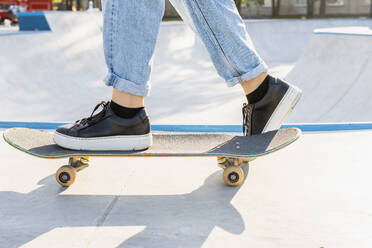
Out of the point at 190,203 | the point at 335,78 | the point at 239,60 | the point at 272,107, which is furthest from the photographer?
the point at 335,78

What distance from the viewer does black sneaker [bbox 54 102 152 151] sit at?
1838 millimetres

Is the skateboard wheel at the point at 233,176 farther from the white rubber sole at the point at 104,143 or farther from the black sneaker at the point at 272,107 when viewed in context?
the white rubber sole at the point at 104,143

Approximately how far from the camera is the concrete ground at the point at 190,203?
4.70 ft

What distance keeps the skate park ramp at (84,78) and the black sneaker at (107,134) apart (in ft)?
10.4

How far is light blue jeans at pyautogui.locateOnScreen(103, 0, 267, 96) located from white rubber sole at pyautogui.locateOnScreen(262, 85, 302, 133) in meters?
0.18

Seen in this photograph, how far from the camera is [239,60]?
6.05ft

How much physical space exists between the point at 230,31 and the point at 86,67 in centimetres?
682

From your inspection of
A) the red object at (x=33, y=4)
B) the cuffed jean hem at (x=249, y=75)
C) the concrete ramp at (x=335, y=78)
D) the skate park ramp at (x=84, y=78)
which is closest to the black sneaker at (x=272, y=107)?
the cuffed jean hem at (x=249, y=75)

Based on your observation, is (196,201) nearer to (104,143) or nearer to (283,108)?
(104,143)

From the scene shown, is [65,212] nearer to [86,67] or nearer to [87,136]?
[87,136]

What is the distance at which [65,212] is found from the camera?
1.65 m

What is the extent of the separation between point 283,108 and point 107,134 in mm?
807

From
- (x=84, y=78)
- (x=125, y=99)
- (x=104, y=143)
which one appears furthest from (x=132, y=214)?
(x=84, y=78)

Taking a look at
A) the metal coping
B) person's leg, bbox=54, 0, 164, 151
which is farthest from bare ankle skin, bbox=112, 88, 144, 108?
the metal coping
